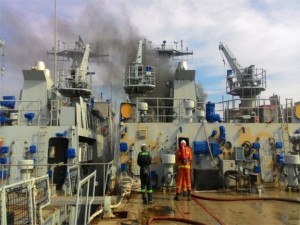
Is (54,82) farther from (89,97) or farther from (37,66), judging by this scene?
(89,97)

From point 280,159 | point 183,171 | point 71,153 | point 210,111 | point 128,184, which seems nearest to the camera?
point 183,171

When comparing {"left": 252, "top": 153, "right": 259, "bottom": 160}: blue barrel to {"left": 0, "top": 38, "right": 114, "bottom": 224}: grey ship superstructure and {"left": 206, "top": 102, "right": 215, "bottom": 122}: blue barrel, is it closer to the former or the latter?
{"left": 206, "top": 102, "right": 215, "bottom": 122}: blue barrel

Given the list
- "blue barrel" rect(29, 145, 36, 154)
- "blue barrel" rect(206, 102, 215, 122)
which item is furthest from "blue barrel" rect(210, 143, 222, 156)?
"blue barrel" rect(29, 145, 36, 154)

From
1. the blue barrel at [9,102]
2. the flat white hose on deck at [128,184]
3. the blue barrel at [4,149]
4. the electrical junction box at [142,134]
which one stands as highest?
the blue barrel at [9,102]

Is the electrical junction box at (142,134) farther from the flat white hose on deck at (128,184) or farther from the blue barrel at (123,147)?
the flat white hose on deck at (128,184)

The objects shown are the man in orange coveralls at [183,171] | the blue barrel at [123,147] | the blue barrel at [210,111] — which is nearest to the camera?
the man in orange coveralls at [183,171]

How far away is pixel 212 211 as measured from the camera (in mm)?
8312

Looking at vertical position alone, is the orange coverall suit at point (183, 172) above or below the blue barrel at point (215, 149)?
below

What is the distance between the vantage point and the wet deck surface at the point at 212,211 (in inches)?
288

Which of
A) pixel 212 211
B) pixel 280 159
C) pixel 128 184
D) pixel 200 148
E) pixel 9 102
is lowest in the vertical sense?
pixel 212 211

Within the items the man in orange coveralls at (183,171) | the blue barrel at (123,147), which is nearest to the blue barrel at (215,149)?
the man in orange coveralls at (183,171)

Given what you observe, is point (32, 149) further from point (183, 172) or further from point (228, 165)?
point (228, 165)

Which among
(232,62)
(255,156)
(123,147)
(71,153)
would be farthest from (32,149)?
(232,62)

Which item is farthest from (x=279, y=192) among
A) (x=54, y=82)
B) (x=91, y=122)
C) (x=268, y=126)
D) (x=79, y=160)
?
(x=54, y=82)
